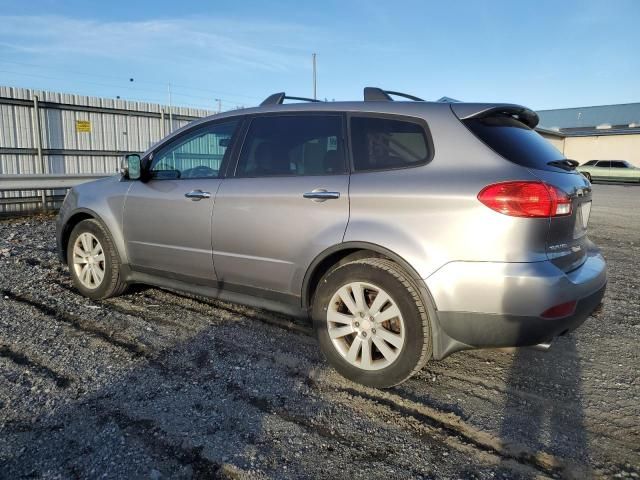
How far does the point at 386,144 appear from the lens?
10.1 feet

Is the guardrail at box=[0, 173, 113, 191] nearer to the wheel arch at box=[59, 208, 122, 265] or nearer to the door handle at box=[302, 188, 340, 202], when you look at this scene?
the wheel arch at box=[59, 208, 122, 265]

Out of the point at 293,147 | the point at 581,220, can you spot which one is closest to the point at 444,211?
the point at 581,220

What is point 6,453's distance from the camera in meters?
2.29

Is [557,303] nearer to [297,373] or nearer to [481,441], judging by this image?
[481,441]

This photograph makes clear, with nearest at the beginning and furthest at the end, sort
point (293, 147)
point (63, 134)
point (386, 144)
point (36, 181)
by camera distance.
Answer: point (386, 144) → point (293, 147) → point (36, 181) → point (63, 134)

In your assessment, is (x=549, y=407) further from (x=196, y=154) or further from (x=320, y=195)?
(x=196, y=154)

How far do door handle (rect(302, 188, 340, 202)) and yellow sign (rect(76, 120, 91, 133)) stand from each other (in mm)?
10710

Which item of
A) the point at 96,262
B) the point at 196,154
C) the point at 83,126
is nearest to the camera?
the point at 196,154

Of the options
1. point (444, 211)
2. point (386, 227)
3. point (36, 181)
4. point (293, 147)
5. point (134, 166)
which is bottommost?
point (386, 227)

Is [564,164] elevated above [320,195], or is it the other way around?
[564,164]

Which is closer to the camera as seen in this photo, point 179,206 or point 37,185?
point 179,206

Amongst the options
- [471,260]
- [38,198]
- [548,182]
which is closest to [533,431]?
[471,260]

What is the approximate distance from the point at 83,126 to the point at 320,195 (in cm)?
1087

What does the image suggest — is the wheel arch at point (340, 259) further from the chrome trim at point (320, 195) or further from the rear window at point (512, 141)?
the rear window at point (512, 141)
